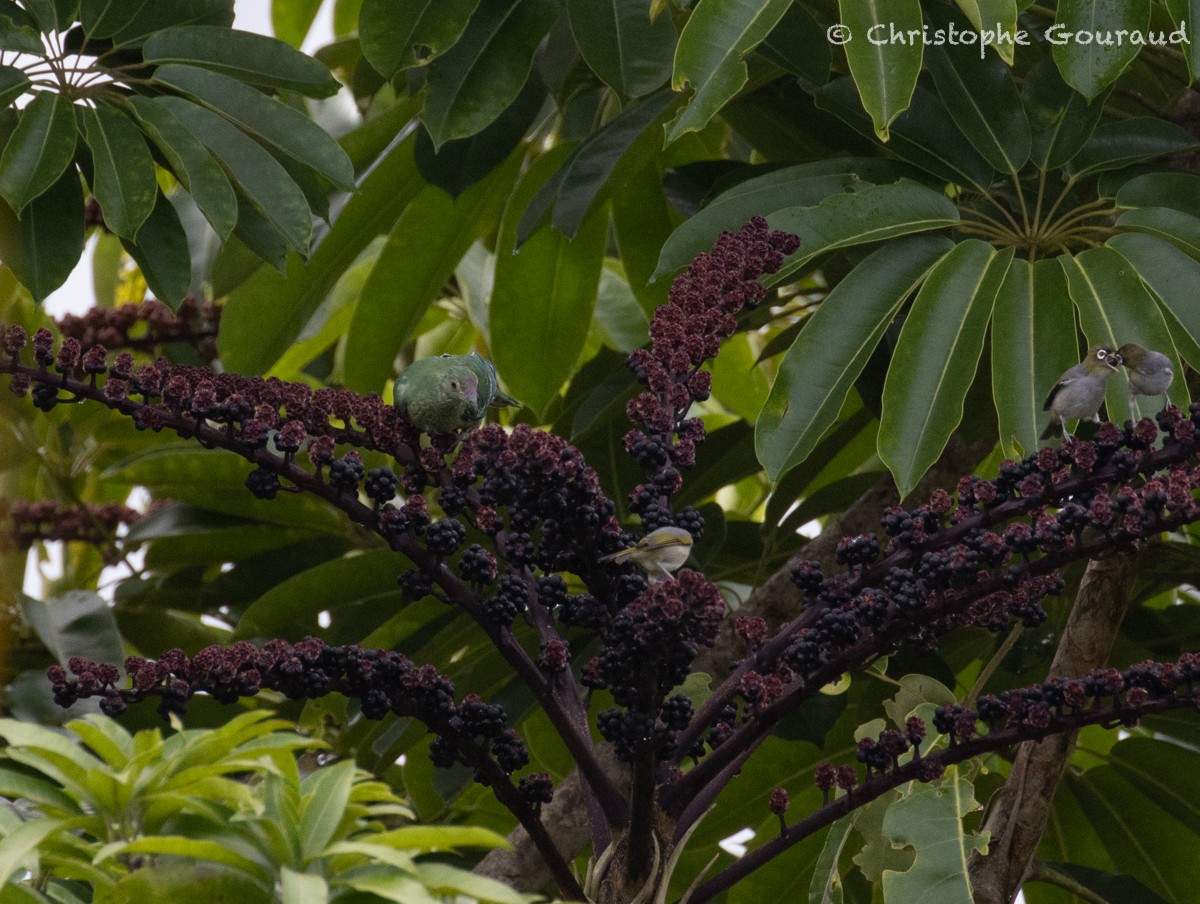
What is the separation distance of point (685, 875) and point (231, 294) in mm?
1016

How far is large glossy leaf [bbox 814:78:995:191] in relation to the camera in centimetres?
157

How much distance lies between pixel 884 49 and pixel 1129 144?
442 millimetres

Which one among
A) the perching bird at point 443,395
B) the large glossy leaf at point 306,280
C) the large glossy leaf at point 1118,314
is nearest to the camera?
the perching bird at point 443,395

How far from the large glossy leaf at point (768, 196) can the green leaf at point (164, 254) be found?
0.53m

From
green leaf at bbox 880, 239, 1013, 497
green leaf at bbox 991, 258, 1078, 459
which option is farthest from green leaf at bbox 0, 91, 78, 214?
green leaf at bbox 991, 258, 1078, 459

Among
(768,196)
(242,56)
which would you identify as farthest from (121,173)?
(768,196)

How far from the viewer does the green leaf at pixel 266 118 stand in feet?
4.88

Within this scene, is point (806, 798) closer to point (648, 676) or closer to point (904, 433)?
point (904, 433)

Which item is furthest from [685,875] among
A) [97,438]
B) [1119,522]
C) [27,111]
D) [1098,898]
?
[97,438]

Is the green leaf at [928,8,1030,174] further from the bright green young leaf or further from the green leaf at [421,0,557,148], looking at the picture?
the green leaf at [421,0,557,148]

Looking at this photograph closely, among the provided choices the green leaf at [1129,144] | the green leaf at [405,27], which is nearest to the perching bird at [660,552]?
the green leaf at [405,27]

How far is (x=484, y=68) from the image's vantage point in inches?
63.3

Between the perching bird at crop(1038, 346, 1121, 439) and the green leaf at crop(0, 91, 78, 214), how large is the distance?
96 cm

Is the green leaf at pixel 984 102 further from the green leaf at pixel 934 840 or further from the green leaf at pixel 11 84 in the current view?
the green leaf at pixel 11 84
